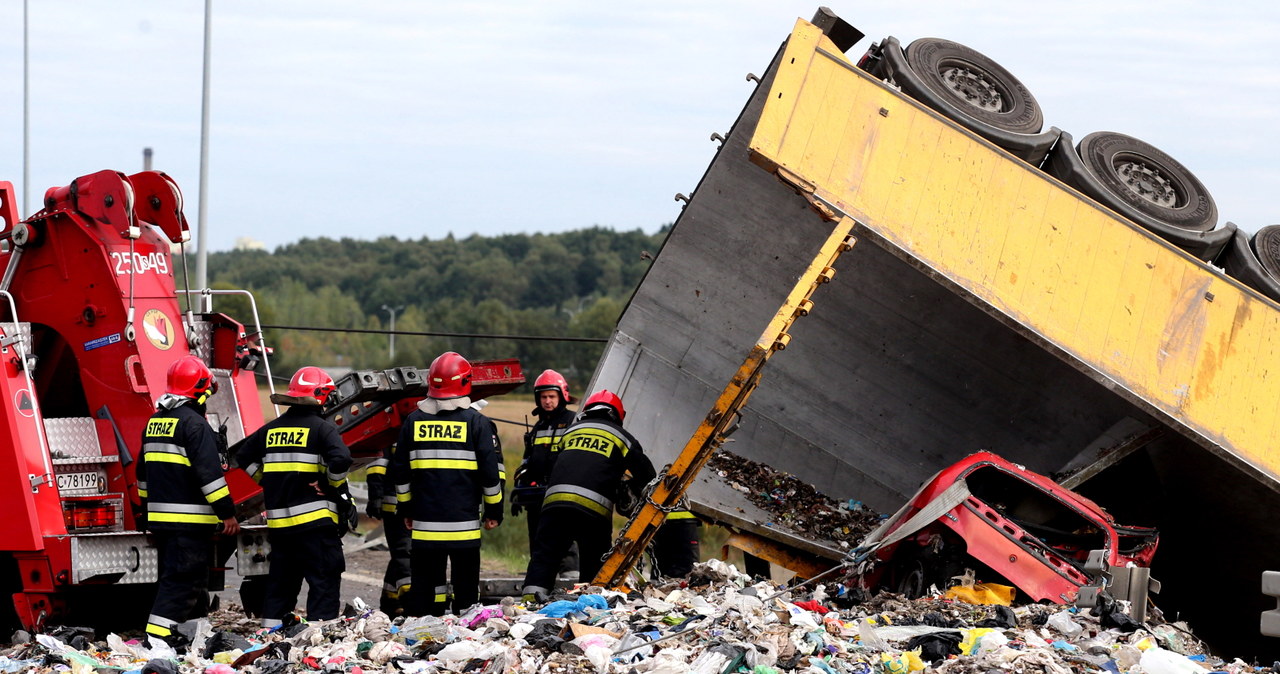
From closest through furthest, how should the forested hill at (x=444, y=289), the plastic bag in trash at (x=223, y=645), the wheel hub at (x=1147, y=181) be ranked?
the plastic bag in trash at (x=223, y=645)
the wheel hub at (x=1147, y=181)
the forested hill at (x=444, y=289)

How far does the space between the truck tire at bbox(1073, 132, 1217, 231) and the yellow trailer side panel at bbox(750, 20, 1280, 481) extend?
407mm

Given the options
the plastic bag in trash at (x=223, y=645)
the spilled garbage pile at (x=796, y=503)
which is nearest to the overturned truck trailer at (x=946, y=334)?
the spilled garbage pile at (x=796, y=503)

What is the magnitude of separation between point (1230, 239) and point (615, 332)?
13.3 ft

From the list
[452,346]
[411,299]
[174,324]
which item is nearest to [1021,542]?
[174,324]

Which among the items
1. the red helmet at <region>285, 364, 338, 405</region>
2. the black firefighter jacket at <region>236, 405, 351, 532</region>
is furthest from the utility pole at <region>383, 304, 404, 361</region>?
the black firefighter jacket at <region>236, 405, 351, 532</region>

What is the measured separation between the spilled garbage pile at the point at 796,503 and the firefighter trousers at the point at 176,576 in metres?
3.72

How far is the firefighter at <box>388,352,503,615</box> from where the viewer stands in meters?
6.70

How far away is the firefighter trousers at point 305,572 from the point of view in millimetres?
6566

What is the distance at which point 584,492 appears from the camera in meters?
Answer: 6.91

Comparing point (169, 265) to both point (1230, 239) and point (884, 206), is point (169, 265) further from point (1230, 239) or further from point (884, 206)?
point (1230, 239)

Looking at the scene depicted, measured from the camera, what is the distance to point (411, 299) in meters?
59.9

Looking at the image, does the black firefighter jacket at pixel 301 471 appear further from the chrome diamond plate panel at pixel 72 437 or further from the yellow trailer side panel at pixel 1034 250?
the yellow trailer side panel at pixel 1034 250

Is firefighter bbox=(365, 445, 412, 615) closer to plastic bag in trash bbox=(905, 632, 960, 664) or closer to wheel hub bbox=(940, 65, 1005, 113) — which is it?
plastic bag in trash bbox=(905, 632, 960, 664)

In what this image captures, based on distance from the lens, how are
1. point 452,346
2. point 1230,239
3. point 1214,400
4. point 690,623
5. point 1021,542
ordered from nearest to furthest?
point 690,623, point 1021,542, point 1214,400, point 1230,239, point 452,346
